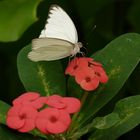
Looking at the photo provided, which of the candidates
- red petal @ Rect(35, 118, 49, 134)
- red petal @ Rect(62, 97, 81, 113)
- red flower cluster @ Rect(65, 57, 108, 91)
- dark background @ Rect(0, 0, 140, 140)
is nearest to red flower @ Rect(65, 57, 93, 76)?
red flower cluster @ Rect(65, 57, 108, 91)

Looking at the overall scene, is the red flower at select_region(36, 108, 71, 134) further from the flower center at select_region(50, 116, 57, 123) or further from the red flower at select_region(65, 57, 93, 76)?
the red flower at select_region(65, 57, 93, 76)

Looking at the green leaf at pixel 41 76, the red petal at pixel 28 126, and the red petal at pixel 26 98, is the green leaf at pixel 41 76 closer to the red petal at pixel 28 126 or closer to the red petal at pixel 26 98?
the red petal at pixel 26 98

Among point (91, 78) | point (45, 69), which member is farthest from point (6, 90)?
point (91, 78)

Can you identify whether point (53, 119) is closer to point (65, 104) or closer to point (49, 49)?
point (65, 104)

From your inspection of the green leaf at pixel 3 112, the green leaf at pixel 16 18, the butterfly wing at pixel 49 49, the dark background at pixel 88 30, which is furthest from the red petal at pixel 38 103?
the dark background at pixel 88 30

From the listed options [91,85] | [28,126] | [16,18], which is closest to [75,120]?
[91,85]
